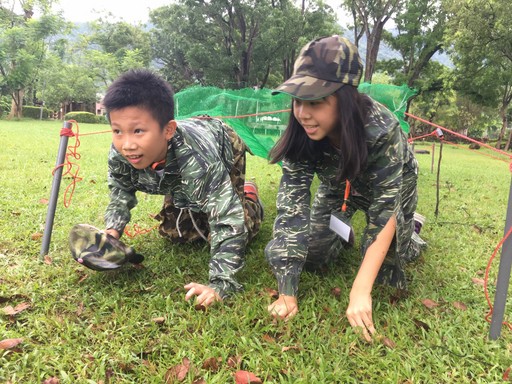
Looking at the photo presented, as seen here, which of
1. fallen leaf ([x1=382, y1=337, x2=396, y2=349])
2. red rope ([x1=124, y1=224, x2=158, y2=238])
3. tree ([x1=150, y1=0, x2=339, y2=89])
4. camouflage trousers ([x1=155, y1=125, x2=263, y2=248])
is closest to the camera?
fallen leaf ([x1=382, y1=337, x2=396, y2=349])

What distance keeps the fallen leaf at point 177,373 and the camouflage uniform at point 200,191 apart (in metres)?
0.54

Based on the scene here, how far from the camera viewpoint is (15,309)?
2023mm

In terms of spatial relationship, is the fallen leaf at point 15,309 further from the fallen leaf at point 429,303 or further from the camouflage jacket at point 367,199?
the fallen leaf at point 429,303

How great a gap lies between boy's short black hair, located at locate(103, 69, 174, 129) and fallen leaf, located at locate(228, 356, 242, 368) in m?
1.24

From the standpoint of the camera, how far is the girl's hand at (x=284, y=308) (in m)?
2.04

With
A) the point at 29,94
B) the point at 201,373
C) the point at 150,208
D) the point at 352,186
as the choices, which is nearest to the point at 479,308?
the point at 352,186

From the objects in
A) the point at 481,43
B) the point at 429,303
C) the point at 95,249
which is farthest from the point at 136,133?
the point at 481,43

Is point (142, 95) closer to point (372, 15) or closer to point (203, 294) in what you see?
point (203, 294)

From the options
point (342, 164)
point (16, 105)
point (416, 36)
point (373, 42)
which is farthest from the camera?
point (16, 105)

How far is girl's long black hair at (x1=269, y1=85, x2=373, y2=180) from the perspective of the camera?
1760 millimetres

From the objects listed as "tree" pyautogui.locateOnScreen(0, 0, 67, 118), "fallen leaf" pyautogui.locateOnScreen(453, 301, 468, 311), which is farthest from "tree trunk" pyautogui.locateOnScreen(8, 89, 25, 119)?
"fallen leaf" pyautogui.locateOnScreen(453, 301, 468, 311)

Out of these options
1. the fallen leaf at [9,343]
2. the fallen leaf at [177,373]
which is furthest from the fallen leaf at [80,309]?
the fallen leaf at [177,373]

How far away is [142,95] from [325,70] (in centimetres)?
96

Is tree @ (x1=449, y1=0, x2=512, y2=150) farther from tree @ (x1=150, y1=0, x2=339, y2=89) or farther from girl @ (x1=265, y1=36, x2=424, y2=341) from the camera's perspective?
girl @ (x1=265, y1=36, x2=424, y2=341)
